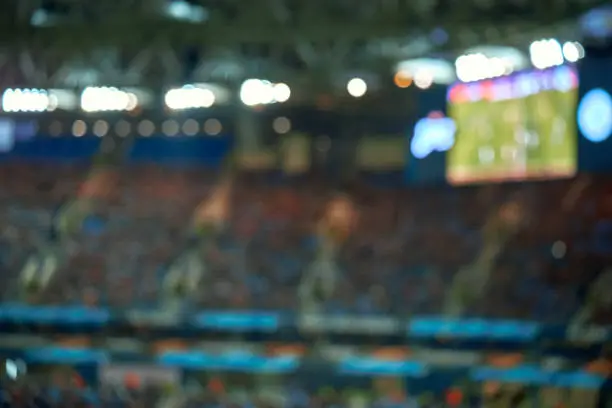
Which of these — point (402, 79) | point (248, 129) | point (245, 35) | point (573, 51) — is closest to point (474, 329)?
point (402, 79)

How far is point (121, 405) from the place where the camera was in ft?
14.6

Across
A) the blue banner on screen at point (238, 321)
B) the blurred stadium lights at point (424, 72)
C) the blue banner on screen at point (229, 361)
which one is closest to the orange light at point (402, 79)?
the blurred stadium lights at point (424, 72)

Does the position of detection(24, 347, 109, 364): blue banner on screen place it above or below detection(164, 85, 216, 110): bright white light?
below

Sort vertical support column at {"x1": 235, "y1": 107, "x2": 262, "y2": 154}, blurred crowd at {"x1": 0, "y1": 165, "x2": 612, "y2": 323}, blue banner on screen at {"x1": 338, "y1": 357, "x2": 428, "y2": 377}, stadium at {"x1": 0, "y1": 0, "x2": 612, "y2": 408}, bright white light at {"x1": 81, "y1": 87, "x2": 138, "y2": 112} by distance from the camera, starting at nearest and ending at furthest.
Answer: stadium at {"x1": 0, "y1": 0, "x2": 612, "y2": 408}
blue banner on screen at {"x1": 338, "y1": 357, "x2": 428, "y2": 377}
blurred crowd at {"x1": 0, "y1": 165, "x2": 612, "y2": 323}
vertical support column at {"x1": 235, "y1": 107, "x2": 262, "y2": 154}
bright white light at {"x1": 81, "y1": 87, "x2": 138, "y2": 112}

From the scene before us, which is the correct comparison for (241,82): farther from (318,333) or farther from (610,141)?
(610,141)

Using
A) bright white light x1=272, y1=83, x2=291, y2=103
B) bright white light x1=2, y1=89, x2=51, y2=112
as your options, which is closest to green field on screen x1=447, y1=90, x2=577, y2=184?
bright white light x1=272, y1=83, x2=291, y2=103

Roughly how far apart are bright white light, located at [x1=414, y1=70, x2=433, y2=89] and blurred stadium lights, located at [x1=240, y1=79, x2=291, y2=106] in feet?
2.57

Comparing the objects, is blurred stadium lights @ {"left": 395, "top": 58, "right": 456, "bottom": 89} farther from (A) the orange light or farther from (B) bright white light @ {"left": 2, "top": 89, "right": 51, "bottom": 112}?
(B) bright white light @ {"left": 2, "top": 89, "right": 51, "bottom": 112}

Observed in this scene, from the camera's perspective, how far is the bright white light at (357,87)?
15.3ft

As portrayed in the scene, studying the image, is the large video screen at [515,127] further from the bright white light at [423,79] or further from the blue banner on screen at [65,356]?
the blue banner on screen at [65,356]

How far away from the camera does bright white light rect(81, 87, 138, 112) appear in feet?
16.0

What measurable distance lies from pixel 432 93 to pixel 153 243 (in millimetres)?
2116

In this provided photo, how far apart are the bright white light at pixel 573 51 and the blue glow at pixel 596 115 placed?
20 centimetres

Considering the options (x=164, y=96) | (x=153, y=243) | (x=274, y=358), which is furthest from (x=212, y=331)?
(x=164, y=96)
